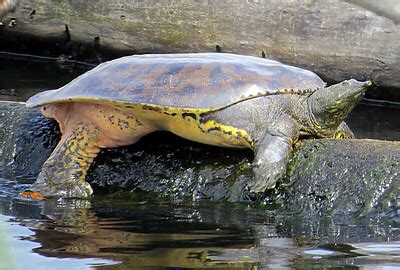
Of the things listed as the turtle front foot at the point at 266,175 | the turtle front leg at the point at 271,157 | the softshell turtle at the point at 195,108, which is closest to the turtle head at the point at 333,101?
the softshell turtle at the point at 195,108

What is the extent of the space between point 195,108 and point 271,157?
436 millimetres

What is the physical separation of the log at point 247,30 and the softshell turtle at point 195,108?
10.0 ft

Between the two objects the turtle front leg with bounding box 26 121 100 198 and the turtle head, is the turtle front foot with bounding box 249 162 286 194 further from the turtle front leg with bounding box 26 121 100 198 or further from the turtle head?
the turtle front leg with bounding box 26 121 100 198

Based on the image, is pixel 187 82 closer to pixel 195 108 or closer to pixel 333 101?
pixel 195 108

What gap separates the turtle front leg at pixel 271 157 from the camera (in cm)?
409

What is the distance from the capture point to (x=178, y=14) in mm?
8227

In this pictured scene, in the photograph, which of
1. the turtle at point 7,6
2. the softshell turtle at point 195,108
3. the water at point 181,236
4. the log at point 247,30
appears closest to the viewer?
the water at point 181,236

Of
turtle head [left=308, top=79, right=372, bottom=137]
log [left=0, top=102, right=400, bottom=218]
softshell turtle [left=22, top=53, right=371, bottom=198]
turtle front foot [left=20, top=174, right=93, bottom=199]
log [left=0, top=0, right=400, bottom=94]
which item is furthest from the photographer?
log [left=0, top=0, right=400, bottom=94]

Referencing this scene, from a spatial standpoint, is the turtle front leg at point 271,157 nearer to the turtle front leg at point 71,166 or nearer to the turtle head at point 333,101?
the turtle head at point 333,101

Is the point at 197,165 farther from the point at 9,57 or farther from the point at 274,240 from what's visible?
the point at 9,57

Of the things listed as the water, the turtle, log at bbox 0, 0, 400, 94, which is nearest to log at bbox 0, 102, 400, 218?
the water

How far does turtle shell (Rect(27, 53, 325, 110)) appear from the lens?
4184mm

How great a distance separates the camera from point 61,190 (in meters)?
4.54

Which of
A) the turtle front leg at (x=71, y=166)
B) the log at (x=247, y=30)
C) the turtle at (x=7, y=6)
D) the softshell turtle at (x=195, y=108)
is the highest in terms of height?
the turtle at (x=7, y=6)
